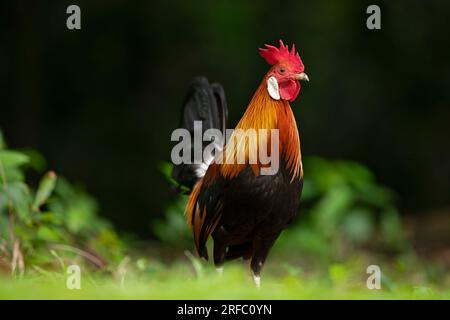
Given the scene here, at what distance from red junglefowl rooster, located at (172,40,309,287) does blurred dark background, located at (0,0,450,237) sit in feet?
15.1

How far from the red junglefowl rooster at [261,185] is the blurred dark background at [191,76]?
181 inches

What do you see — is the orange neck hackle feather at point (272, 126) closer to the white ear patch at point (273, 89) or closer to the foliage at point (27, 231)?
the white ear patch at point (273, 89)

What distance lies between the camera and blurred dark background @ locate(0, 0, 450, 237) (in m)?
8.46

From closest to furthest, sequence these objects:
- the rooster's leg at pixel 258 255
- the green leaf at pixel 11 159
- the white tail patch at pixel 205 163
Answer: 1. the rooster's leg at pixel 258 255
2. the white tail patch at pixel 205 163
3. the green leaf at pixel 11 159

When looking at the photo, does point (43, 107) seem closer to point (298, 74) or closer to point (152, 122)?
point (152, 122)

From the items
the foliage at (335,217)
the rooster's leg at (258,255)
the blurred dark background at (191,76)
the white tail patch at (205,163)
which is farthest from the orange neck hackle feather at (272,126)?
the blurred dark background at (191,76)

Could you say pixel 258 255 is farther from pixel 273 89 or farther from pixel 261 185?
pixel 273 89

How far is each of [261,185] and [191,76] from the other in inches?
215

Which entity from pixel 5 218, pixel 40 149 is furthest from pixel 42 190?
pixel 40 149

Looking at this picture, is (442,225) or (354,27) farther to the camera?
(354,27)

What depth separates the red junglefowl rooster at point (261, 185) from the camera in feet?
12.0

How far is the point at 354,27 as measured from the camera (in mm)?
8523

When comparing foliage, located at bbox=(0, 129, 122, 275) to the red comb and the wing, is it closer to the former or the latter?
the wing

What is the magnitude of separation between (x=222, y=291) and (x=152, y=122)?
616cm
